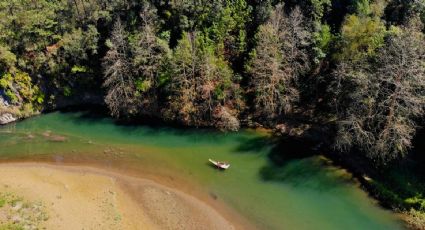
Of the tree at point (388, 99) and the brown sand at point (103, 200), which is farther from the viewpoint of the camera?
the tree at point (388, 99)

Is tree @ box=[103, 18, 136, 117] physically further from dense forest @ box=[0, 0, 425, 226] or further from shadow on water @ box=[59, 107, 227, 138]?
shadow on water @ box=[59, 107, 227, 138]

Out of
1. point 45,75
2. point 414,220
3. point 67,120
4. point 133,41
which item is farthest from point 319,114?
point 45,75

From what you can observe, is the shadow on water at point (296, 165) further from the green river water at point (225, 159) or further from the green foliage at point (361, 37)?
the green foliage at point (361, 37)

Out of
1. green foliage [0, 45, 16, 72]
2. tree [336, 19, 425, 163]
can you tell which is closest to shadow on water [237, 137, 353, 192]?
tree [336, 19, 425, 163]

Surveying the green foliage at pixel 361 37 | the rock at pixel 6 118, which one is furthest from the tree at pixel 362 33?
the rock at pixel 6 118

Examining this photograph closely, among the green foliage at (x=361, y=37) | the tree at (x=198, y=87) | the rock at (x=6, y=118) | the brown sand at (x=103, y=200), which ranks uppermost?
the green foliage at (x=361, y=37)

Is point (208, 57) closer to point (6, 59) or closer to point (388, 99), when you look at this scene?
point (388, 99)
